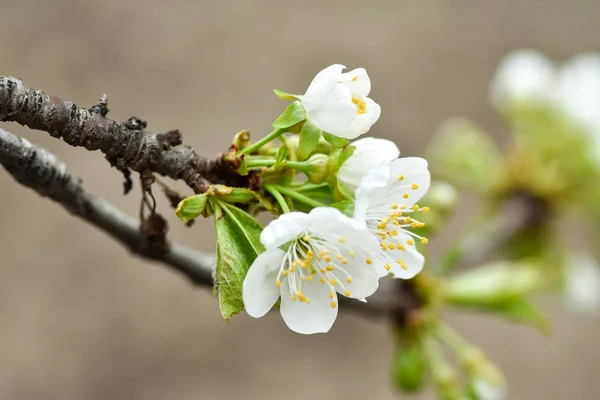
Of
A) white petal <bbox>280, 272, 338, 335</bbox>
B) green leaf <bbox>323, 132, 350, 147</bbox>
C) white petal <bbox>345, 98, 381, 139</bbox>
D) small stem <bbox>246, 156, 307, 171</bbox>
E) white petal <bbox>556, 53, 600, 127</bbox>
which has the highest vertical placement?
white petal <bbox>556, 53, 600, 127</bbox>

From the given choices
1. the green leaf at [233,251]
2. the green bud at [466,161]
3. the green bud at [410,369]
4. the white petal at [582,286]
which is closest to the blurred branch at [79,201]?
the green leaf at [233,251]

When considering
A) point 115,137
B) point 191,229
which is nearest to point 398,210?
point 115,137

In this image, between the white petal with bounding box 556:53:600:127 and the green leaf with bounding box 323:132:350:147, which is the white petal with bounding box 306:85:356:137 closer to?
the green leaf with bounding box 323:132:350:147

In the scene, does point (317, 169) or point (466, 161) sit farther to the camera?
point (466, 161)

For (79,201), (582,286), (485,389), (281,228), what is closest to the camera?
(281,228)

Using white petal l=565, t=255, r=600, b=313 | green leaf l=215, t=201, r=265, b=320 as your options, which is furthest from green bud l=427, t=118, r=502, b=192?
green leaf l=215, t=201, r=265, b=320

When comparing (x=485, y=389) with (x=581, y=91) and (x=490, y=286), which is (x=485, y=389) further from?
(x=581, y=91)

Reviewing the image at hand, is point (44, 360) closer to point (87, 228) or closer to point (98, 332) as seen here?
point (98, 332)
